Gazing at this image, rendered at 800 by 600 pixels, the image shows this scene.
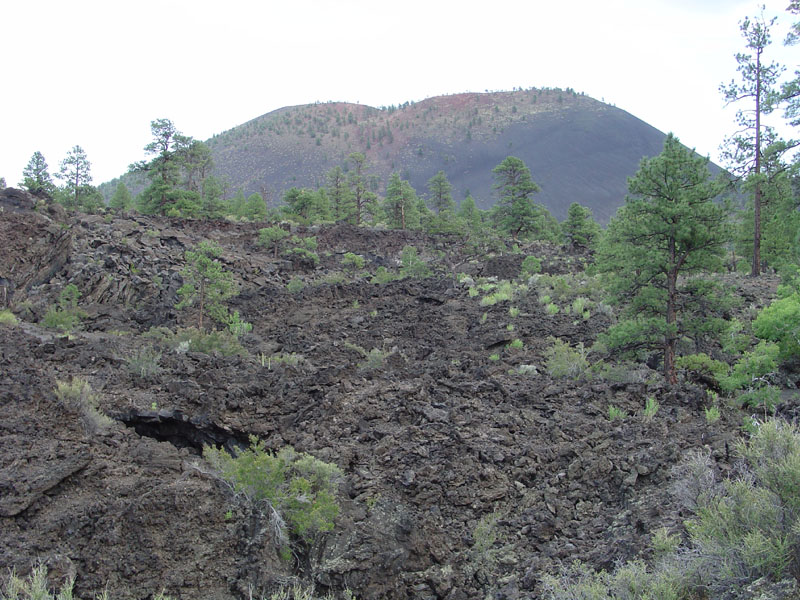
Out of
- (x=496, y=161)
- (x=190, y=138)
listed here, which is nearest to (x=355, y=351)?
(x=190, y=138)

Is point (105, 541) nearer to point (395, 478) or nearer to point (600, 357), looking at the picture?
point (395, 478)

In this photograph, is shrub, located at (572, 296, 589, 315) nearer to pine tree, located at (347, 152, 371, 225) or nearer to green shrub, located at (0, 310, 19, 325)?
green shrub, located at (0, 310, 19, 325)

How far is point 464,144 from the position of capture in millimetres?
135125

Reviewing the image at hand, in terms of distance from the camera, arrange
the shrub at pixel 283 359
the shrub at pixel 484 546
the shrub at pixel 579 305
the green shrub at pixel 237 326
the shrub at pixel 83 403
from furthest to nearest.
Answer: the shrub at pixel 579 305 < the green shrub at pixel 237 326 < the shrub at pixel 283 359 < the shrub at pixel 83 403 < the shrub at pixel 484 546

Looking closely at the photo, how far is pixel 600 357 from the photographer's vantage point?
45.2 ft

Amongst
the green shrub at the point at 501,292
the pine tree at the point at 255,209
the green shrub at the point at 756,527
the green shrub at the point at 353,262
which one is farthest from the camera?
the pine tree at the point at 255,209

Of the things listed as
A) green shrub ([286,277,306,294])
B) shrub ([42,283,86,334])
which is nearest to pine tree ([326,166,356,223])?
green shrub ([286,277,306,294])

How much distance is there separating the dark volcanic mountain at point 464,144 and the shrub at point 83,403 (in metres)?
95.6

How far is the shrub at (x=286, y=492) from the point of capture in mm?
7074

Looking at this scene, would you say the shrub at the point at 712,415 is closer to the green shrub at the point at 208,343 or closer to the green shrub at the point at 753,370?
the green shrub at the point at 753,370

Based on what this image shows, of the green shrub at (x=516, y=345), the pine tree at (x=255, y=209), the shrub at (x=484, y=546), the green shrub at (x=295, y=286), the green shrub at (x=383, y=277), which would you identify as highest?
the pine tree at (x=255, y=209)

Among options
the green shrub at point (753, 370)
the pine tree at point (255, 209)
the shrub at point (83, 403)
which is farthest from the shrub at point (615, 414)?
the pine tree at point (255, 209)

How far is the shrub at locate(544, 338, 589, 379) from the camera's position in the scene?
12680 millimetres

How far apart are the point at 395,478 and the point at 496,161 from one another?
122774 mm
